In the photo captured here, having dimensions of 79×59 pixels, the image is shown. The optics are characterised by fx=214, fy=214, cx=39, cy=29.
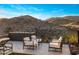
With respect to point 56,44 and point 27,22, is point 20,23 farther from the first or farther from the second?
point 56,44

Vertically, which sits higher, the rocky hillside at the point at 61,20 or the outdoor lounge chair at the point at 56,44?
the rocky hillside at the point at 61,20

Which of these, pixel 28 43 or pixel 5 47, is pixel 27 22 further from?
pixel 5 47

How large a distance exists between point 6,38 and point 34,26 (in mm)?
373

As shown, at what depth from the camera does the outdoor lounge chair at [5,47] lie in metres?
2.61

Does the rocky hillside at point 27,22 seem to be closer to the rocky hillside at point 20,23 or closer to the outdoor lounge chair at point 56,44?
the rocky hillside at point 20,23

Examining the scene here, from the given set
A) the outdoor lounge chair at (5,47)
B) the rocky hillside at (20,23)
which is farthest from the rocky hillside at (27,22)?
the outdoor lounge chair at (5,47)

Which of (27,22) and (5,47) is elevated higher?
(27,22)

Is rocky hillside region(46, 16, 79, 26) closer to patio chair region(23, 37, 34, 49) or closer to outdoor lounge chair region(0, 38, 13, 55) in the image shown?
patio chair region(23, 37, 34, 49)

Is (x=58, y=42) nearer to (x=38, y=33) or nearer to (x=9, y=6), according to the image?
(x=38, y=33)

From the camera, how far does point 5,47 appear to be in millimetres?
2615

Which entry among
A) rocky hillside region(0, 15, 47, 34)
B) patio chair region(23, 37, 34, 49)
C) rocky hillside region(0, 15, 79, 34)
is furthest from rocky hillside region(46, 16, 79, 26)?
patio chair region(23, 37, 34, 49)

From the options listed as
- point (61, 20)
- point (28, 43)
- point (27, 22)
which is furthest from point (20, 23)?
point (61, 20)

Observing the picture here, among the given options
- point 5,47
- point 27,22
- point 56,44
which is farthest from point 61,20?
point 5,47
